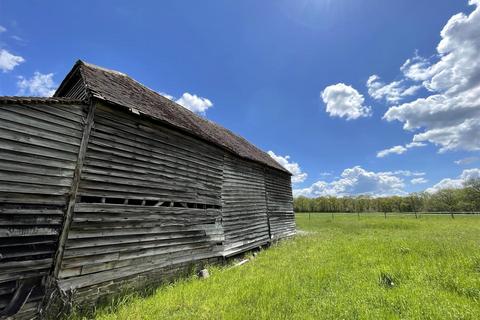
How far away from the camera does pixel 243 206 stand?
1332 centimetres

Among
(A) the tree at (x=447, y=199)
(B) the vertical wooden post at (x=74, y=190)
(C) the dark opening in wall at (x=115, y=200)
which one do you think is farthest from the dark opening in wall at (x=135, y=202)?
(A) the tree at (x=447, y=199)

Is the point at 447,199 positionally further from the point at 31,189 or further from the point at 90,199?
the point at 31,189

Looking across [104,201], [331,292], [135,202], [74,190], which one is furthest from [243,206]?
[74,190]

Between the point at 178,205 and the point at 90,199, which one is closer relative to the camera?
the point at 90,199

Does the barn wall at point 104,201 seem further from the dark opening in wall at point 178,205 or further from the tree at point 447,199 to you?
the tree at point 447,199

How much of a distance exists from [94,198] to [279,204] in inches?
554

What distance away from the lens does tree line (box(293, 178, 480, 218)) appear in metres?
75.0

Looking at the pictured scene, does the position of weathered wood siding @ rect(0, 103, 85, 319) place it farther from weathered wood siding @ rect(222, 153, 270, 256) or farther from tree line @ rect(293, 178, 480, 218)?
tree line @ rect(293, 178, 480, 218)

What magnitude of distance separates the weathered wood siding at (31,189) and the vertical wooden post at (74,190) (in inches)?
3.7

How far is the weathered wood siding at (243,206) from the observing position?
11.7m

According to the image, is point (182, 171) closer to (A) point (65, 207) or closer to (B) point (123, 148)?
(B) point (123, 148)

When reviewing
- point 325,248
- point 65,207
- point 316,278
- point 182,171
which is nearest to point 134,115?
point 182,171

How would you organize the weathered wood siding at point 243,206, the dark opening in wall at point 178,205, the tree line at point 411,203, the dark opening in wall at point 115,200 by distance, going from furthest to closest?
the tree line at point 411,203, the weathered wood siding at point 243,206, the dark opening in wall at point 178,205, the dark opening in wall at point 115,200

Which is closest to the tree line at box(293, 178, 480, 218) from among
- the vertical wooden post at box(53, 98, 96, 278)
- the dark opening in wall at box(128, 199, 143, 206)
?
the dark opening in wall at box(128, 199, 143, 206)
